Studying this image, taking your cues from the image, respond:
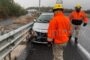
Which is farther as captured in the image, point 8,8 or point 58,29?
point 8,8

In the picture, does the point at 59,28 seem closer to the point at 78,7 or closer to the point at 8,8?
the point at 78,7

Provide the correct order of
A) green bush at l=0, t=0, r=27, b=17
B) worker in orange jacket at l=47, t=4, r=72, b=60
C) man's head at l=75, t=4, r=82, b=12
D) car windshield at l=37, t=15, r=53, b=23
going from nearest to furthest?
worker in orange jacket at l=47, t=4, r=72, b=60
man's head at l=75, t=4, r=82, b=12
car windshield at l=37, t=15, r=53, b=23
green bush at l=0, t=0, r=27, b=17

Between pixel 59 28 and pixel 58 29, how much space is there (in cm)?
4

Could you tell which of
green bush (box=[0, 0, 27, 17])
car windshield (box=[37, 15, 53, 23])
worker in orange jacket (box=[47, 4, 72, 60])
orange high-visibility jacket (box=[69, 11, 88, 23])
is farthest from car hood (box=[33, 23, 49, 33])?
green bush (box=[0, 0, 27, 17])

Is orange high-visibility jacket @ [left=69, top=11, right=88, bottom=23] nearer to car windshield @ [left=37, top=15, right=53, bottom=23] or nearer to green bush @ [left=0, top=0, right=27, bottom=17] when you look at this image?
car windshield @ [left=37, top=15, right=53, bottom=23]

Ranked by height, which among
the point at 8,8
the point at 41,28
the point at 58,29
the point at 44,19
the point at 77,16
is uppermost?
the point at 58,29

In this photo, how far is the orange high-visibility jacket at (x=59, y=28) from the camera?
317 inches

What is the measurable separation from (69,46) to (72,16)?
1.36 metres

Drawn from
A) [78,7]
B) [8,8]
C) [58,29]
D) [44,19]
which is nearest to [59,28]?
[58,29]

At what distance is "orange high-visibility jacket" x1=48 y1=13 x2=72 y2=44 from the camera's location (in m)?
8.05

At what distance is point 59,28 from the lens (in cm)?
812

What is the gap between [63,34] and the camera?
8234 millimetres

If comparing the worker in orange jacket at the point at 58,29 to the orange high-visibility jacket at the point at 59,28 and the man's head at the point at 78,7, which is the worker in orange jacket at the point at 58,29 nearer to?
the orange high-visibility jacket at the point at 59,28

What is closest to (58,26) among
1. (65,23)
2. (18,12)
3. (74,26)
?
(65,23)
